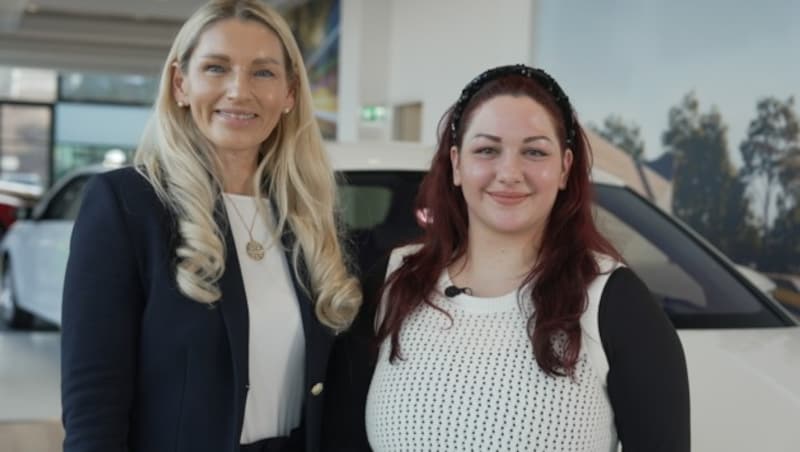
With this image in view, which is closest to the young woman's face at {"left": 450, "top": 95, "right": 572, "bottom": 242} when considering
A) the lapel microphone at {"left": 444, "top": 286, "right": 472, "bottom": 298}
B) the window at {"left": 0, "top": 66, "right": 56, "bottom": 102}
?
the lapel microphone at {"left": 444, "top": 286, "right": 472, "bottom": 298}

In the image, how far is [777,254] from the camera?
5539mm

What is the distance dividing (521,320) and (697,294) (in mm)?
1622

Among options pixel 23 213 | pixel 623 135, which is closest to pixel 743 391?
pixel 623 135

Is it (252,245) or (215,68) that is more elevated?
(215,68)

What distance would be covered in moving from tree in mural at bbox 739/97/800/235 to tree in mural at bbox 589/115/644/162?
1.10 meters

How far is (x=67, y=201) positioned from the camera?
6957 millimetres

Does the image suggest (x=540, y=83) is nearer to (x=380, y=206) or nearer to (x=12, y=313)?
(x=380, y=206)

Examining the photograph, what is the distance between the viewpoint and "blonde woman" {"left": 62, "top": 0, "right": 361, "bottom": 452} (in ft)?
5.29

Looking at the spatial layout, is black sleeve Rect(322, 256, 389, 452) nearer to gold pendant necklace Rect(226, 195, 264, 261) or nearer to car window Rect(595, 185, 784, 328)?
gold pendant necklace Rect(226, 195, 264, 261)

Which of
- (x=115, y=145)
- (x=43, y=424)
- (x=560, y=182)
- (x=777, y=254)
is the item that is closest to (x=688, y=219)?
(x=777, y=254)

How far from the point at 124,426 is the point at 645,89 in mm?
5627

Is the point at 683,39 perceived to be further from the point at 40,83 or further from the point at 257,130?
the point at 40,83

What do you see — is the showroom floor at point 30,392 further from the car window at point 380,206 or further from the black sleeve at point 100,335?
the black sleeve at point 100,335

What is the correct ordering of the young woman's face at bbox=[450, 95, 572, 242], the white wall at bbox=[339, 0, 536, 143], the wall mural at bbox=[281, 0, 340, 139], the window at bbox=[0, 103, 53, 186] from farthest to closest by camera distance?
the window at bbox=[0, 103, 53, 186] → the wall mural at bbox=[281, 0, 340, 139] → the white wall at bbox=[339, 0, 536, 143] → the young woman's face at bbox=[450, 95, 572, 242]
